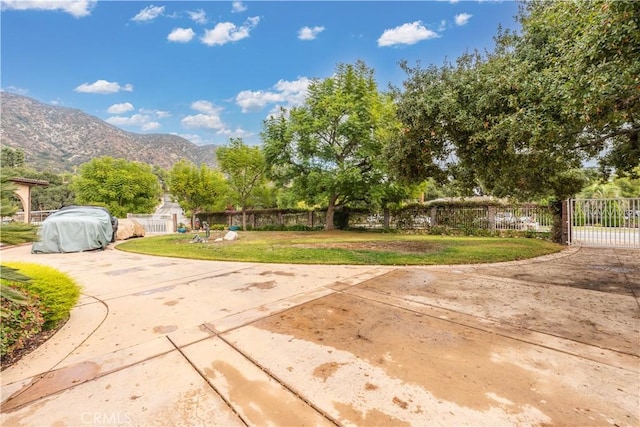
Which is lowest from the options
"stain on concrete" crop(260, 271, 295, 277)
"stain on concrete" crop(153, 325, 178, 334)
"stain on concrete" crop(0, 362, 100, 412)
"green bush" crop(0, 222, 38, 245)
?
"stain on concrete" crop(260, 271, 295, 277)

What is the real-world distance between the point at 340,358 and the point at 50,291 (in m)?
3.20

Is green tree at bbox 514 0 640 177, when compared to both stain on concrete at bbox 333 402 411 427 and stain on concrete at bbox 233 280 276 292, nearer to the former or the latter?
stain on concrete at bbox 333 402 411 427

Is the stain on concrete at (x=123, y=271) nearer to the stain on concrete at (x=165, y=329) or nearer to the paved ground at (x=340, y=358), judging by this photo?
the paved ground at (x=340, y=358)

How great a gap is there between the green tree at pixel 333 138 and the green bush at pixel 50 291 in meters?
10.4

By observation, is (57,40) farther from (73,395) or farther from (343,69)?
(73,395)

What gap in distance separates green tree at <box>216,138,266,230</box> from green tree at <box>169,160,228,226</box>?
1.34 metres

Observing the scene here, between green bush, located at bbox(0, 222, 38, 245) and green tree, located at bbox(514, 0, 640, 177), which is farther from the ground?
green tree, located at bbox(514, 0, 640, 177)

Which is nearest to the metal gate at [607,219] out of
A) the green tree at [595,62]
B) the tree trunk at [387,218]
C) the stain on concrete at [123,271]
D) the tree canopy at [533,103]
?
the tree canopy at [533,103]

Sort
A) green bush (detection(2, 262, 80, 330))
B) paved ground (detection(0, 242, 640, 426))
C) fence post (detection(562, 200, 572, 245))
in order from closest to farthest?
1. paved ground (detection(0, 242, 640, 426))
2. green bush (detection(2, 262, 80, 330))
3. fence post (detection(562, 200, 572, 245))

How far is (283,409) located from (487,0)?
10369mm

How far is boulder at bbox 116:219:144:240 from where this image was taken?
13700mm

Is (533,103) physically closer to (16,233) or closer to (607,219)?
(16,233)

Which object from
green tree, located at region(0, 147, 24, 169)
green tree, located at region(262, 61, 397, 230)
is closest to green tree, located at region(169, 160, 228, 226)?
green tree, located at region(262, 61, 397, 230)

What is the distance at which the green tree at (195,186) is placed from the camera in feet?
64.0
